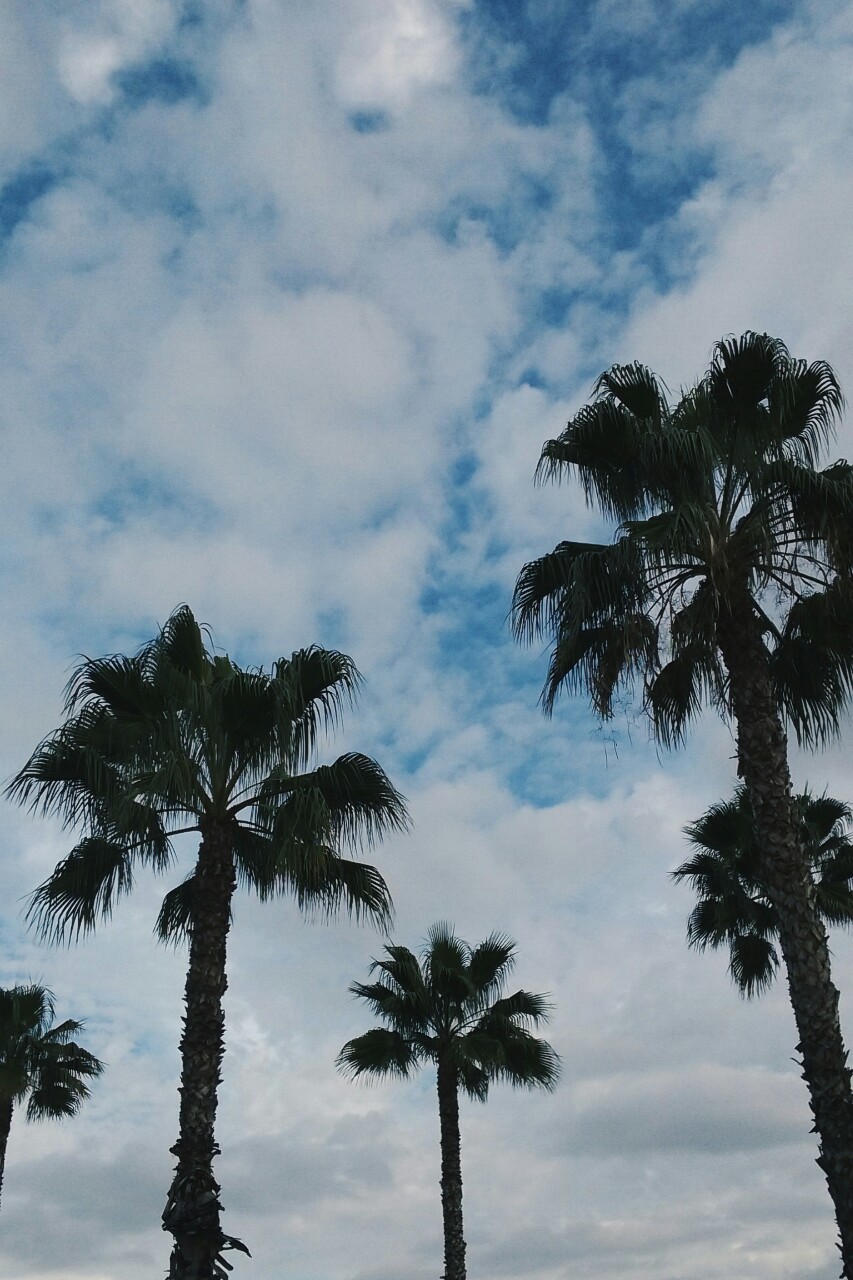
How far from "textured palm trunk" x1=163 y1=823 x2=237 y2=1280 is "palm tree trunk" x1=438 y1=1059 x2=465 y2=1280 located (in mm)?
10715

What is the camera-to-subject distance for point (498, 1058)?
890 inches

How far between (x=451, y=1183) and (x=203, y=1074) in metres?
11.2

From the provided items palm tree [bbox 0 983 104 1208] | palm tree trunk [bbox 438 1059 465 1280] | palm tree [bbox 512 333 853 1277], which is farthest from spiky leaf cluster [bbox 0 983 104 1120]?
palm tree [bbox 512 333 853 1277]

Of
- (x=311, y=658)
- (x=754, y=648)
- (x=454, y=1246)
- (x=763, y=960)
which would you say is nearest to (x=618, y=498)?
(x=754, y=648)

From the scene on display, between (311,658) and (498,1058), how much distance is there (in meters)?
11.5

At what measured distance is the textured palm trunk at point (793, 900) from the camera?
10336 millimetres

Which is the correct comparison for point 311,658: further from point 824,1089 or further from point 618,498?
point 824,1089

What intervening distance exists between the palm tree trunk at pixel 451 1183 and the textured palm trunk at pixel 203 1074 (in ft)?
35.2

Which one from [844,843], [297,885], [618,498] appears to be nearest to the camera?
[618,498]

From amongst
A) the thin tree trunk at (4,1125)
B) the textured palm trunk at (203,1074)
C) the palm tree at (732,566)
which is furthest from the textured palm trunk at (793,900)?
the thin tree trunk at (4,1125)

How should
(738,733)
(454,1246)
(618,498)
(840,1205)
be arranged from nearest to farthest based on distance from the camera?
(840,1205), (738,733), (618,498), (454,1246)

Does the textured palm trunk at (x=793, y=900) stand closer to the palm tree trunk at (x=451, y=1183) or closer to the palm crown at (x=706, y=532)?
the palm crown at (x=706, y=532)

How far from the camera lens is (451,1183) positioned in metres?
22.2

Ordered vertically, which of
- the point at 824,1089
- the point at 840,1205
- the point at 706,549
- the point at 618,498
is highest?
the point at 618,498
